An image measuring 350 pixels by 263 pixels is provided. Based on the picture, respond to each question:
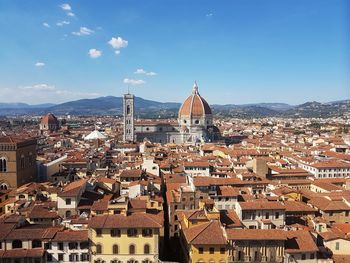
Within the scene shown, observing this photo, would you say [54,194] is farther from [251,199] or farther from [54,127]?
[54,127]

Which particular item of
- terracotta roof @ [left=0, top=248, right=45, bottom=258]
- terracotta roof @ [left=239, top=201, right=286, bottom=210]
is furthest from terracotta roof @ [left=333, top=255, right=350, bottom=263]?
terracotta roof @ [left=0, top=248, right=45, bottom=258]

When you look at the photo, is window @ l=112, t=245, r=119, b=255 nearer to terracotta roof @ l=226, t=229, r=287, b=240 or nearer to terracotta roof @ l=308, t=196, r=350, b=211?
terracotta roof @ l=226, t=229, r=287, b=240

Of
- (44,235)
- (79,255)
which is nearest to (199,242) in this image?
(79,255)

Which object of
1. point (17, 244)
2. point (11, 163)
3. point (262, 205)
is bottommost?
point (17, 244)

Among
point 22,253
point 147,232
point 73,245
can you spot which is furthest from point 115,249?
point 22,253

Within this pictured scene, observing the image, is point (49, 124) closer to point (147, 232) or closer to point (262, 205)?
point (262, 205)

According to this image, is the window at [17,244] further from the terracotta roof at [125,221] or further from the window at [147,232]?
the window at [147,232]
